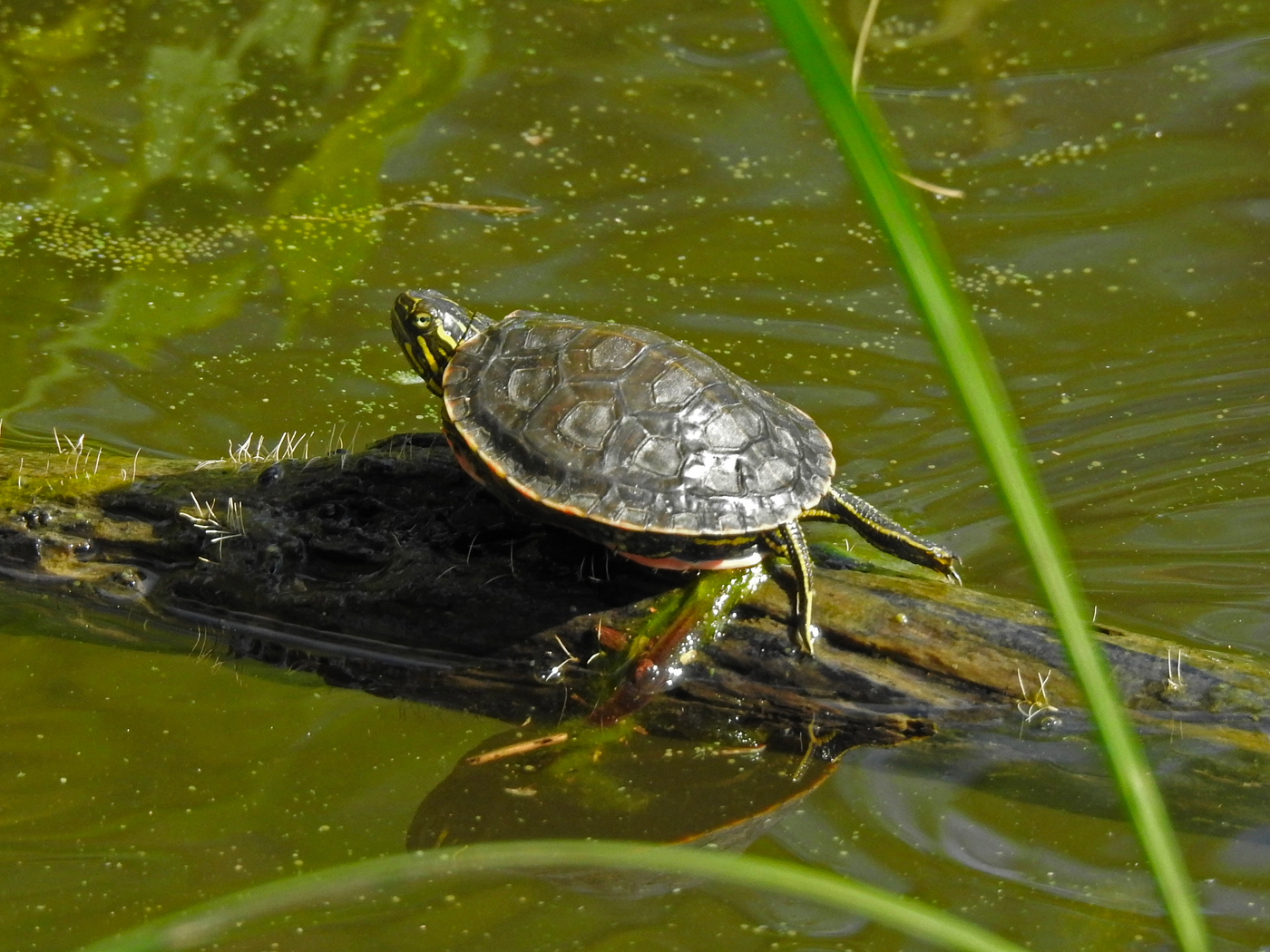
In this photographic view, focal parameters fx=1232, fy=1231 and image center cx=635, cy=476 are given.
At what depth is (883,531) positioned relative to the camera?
2.69m

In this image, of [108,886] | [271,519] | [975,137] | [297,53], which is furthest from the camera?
[297,53]

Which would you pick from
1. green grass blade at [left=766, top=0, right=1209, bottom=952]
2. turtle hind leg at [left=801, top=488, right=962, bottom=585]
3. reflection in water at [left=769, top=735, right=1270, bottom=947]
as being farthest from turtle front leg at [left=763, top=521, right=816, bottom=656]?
green grass blade at [left=766, top=0, right=1209, bottom=952]

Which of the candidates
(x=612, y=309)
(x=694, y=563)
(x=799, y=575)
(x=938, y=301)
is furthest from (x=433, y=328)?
(x=938, y=301)

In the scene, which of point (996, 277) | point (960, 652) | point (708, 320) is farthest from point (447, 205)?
point (960, 652)

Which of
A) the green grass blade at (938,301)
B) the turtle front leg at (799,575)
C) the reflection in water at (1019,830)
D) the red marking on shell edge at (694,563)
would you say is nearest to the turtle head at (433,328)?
the red marking on shell edge at (694,563)

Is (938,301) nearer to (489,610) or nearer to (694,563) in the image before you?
(694,563)

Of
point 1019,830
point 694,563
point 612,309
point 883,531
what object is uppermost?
point 612,309

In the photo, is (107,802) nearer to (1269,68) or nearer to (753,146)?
(753,146)

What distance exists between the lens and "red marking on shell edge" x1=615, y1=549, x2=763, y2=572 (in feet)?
8.37

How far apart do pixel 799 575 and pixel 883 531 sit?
0.27 meters

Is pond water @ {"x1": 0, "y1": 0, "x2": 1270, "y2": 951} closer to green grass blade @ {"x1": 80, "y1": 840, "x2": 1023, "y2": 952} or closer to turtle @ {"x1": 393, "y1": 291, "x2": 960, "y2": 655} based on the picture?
turtle @ {"x1": 393, "y1": 291, "x2": 960, "y2": 655}

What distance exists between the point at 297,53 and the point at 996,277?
3.11m

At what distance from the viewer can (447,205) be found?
4.60 metres

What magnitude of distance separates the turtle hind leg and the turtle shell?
86mm
